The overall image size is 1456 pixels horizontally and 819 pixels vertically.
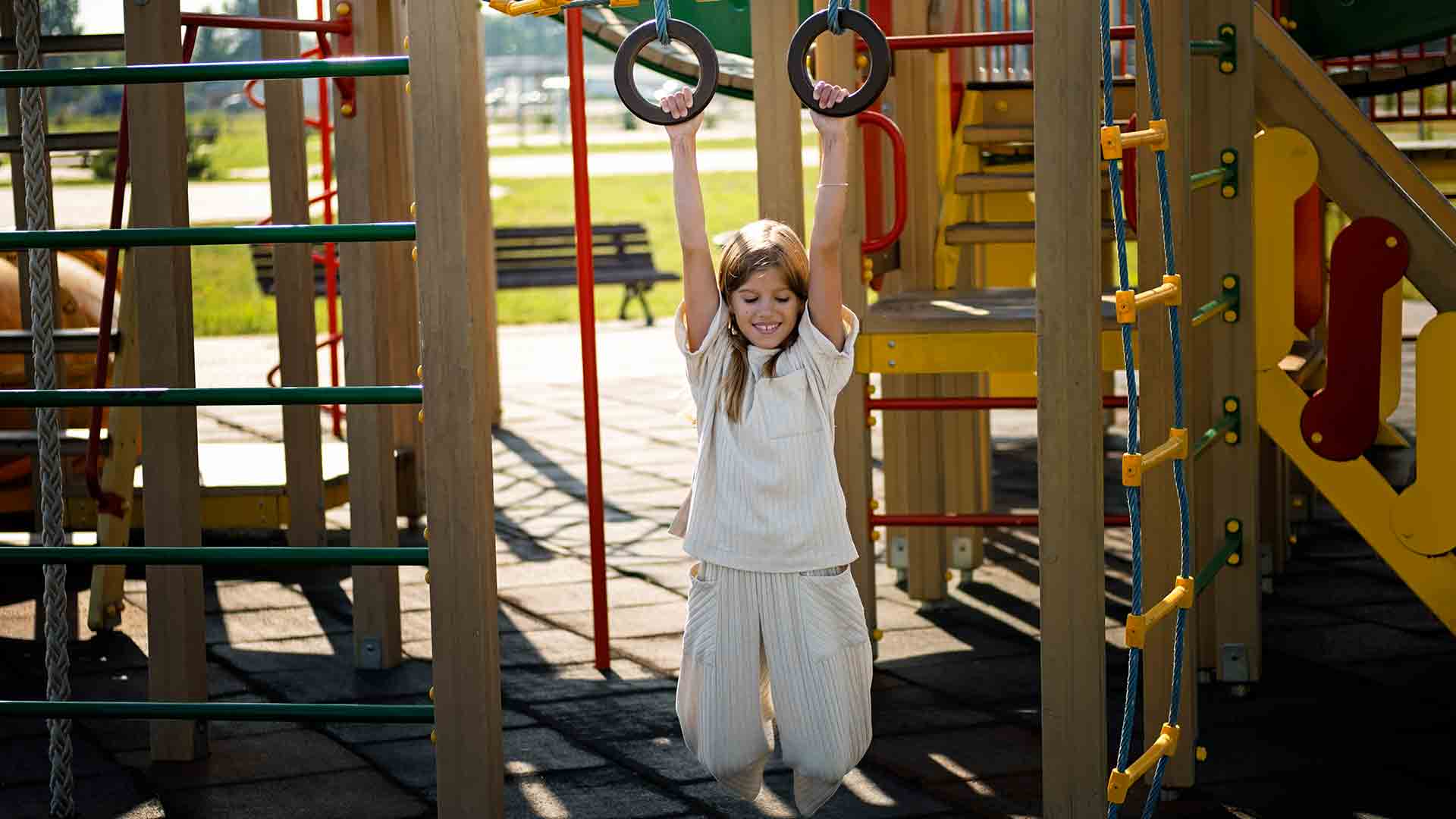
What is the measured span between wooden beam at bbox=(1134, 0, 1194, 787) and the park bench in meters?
9.39

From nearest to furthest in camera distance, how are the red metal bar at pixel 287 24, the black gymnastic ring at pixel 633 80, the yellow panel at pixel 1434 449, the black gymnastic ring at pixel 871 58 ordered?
the black gymnastic ring at pixel 871 58
the black gymnastic ring at pixel 633 80
the yellow panel at pixel 1434 449
the red metal bar at pixel 287 24

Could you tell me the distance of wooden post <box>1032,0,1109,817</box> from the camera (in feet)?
9.67

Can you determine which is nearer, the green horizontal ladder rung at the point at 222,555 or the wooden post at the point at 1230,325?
the green horizontal ladder rung at the point at 222,555

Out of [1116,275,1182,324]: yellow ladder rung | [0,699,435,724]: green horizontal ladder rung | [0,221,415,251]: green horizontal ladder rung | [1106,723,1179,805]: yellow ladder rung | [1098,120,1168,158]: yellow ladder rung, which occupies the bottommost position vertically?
[1106,723,1179,805]: yellow ladder rung

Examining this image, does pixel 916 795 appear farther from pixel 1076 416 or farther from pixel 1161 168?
pixel 1161 168

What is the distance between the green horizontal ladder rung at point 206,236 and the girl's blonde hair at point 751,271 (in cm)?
59

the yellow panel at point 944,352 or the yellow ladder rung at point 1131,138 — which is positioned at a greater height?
the yellow ladder rung at point 1131,138

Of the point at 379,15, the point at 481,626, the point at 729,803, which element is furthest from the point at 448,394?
the point at 379,15

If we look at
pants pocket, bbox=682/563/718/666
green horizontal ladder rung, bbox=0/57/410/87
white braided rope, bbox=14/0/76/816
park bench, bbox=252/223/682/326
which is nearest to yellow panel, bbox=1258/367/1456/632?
pants pocket, bbox=682/563/718/666

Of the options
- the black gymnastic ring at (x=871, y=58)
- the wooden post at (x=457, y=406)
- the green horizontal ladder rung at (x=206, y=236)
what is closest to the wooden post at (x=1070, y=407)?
the black gymnastic ring at (x=871, y=58)

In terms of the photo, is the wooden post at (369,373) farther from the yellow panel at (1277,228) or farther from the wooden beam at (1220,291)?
the yellow panel at (1277,228)

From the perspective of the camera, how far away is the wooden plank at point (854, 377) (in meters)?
4.48

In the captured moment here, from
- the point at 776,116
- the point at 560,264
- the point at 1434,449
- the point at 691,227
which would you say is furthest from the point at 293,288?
the point at 560,264

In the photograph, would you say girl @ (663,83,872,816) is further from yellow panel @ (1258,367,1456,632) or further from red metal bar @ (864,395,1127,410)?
yellow panel @ (1258,367,1456,632)
